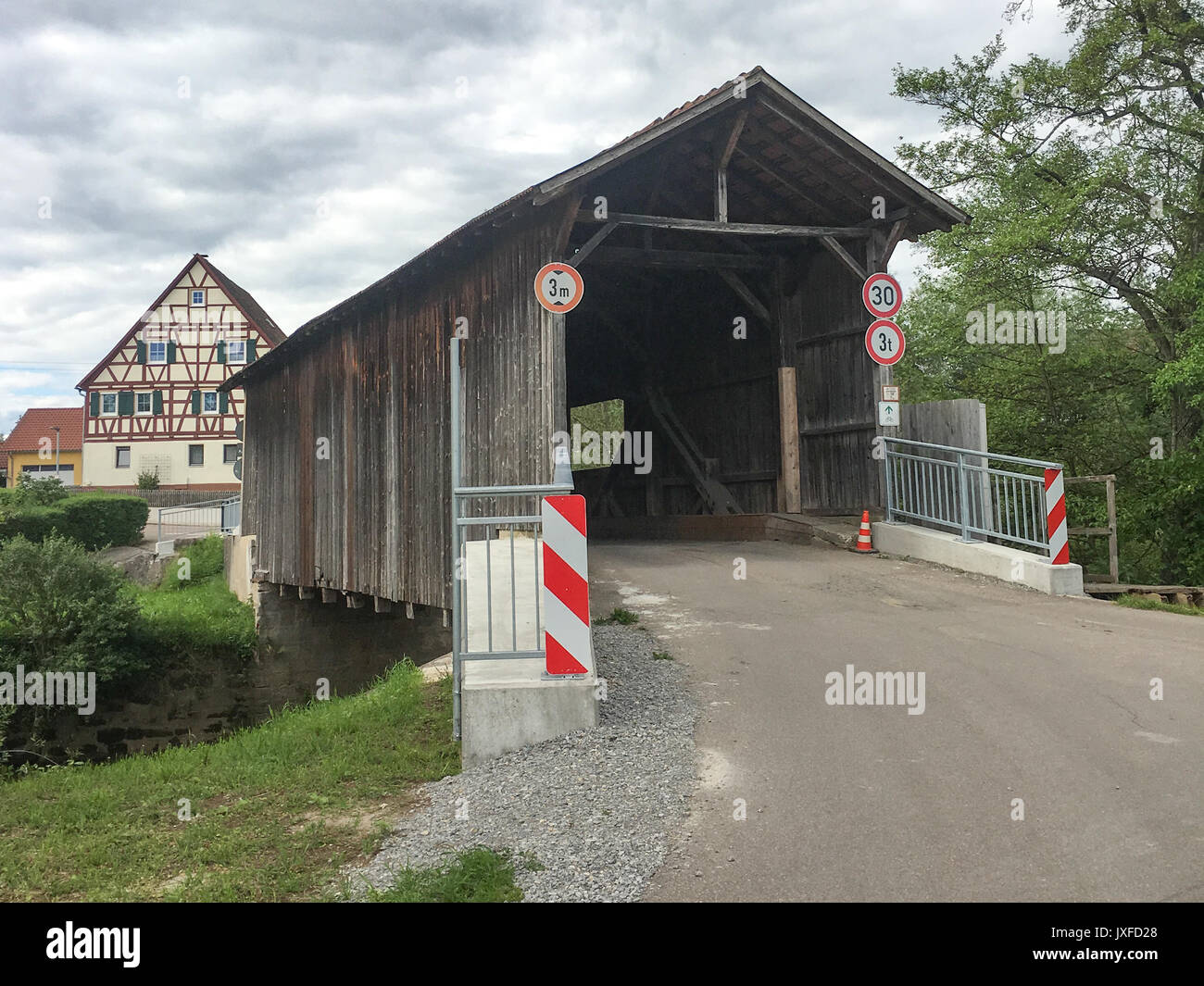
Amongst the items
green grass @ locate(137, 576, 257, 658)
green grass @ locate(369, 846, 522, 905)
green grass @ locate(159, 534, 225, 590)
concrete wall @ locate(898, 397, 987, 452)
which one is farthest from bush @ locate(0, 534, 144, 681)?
green grass @ locate(369, 846, 522, 905)

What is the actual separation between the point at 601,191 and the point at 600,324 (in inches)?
288

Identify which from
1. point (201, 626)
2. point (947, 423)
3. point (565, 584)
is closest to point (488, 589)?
point (565, 584)

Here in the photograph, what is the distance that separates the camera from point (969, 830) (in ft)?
13.3

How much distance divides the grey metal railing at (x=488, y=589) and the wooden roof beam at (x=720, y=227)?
4.17 metres

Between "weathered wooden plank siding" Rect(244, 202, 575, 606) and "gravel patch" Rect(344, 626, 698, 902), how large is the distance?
183 inches

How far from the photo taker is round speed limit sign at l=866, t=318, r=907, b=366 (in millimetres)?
12586

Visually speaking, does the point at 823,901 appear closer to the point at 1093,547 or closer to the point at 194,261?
the point at 1093,547

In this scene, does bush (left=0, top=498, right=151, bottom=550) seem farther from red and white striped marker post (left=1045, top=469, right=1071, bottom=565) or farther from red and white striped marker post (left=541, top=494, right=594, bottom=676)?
red and white striped marker post (left=1045, top=469, right=1071, bottom=565)

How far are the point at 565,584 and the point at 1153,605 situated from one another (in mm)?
7252

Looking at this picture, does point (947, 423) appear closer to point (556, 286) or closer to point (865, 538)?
point (865, 538)

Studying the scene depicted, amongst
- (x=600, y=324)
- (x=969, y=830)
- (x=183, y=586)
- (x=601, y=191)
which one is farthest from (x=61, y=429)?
(x=969, y=830)

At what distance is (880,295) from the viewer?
12883 mm
